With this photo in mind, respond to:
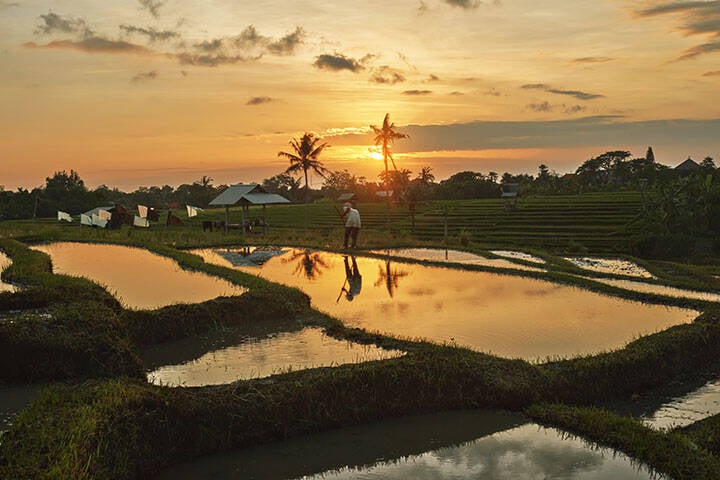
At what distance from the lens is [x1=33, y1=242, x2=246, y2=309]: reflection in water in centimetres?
1040

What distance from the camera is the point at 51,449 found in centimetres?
383

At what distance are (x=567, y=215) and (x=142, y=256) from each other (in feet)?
68.5

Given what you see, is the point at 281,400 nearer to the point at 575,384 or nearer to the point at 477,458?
the point at 477,458

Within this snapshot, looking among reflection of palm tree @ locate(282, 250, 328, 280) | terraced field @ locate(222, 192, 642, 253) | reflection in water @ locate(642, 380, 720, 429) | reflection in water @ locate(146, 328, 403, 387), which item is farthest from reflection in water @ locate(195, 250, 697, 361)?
terraced field @ locate(222, 192, 642, 253)

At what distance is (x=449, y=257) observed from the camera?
17.3 metres

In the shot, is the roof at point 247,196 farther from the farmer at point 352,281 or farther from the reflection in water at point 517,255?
the farmer at point 352,281

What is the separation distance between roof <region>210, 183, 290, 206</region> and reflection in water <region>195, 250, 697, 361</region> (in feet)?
45.3

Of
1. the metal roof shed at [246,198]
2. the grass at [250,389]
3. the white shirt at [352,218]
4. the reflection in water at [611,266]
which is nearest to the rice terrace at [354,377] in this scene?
the grass at [250,389]

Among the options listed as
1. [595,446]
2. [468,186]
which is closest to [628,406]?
[595,446]

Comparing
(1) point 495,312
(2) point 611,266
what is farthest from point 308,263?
(2) point 611,266

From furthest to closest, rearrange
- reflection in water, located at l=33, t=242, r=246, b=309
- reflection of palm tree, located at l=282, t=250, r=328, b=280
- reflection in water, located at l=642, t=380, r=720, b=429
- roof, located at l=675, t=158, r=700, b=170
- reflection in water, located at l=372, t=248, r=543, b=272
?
roof, located at l=675, t=158, r=700, b=170
reflection in water, located at l=372, t=248, r=543, b=272
reflection of palm tree, located at l=282, t=250, r=328, b=280
reflection in water, located at l=33, t=242, r=246, b=309
reflection in water, located at l=642, t=380, r=720, b=429

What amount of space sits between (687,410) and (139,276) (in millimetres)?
10763

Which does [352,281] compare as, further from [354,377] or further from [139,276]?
[354,377]

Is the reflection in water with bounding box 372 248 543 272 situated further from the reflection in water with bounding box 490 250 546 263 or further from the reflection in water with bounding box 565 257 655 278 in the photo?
the reflection in water with bounding box 565 257 655 278
